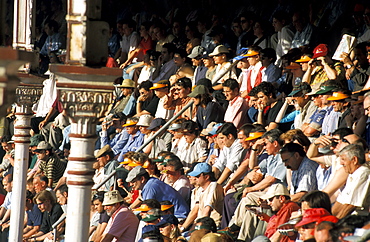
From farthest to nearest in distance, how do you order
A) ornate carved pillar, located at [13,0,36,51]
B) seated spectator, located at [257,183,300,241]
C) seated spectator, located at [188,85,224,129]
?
seated spectator, located at [188,85,224,129] → ornate carved pillar, located at [13,0,36,51] → seated spectator, located at [257,183,300,241]

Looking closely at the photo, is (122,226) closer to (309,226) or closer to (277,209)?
(277,209)

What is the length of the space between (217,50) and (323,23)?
2292 mm

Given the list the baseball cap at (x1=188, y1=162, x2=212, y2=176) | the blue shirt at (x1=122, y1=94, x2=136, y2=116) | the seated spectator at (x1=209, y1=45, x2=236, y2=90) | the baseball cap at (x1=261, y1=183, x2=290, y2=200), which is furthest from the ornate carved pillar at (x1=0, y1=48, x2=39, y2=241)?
the baseball cap at (x1=261, y1=183, x2=290, y2=200)

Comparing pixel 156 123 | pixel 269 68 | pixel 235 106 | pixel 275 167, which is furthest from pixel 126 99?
pixel 275 167

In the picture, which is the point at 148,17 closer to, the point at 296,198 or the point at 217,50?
the point at 217,50

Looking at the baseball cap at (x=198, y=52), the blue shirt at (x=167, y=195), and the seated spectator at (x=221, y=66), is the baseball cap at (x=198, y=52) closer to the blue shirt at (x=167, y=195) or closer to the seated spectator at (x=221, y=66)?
the seated spectator at (x=221, y=66)

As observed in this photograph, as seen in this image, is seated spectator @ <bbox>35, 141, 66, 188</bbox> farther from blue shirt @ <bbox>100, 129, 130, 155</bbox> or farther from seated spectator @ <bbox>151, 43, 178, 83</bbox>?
seated spectator @ <bbox>151, 43, 178, 83</bbox>

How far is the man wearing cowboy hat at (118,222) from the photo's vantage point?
1295 cm

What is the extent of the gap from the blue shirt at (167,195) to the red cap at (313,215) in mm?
4363

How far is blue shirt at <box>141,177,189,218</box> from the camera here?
43.4 ft

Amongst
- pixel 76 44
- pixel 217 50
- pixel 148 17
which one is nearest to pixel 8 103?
pixel 76 44

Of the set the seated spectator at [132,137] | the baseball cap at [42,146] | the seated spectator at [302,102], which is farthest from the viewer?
the baseball cap at [42,146]

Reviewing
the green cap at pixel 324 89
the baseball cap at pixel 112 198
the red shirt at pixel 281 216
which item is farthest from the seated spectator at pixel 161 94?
the red shirt at pixel 281 216

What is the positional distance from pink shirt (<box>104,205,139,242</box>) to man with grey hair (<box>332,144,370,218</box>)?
4217 mm
